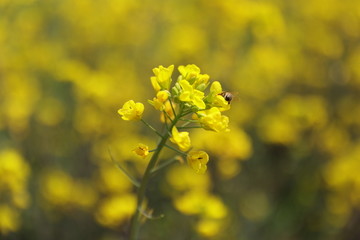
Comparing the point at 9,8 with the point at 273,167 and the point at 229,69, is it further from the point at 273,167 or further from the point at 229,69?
the point at 273,167

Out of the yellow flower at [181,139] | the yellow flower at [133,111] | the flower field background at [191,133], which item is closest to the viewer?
the yellow flower at [181,139]

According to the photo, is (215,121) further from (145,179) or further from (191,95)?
(145,179)

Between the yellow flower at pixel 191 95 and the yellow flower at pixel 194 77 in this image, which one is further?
the yellow flower at pixel 194 77

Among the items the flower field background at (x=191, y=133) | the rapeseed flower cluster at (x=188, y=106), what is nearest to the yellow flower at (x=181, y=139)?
the rapeseed flower cluster at (x=188, y=106)

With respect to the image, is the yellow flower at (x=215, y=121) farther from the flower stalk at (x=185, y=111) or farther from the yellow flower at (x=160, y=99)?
the yellow flower at (x=160, y=99)

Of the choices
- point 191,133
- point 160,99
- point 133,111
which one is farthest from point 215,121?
point 191,133

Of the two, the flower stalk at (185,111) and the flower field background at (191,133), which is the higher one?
the flower stalk at (185,111)
